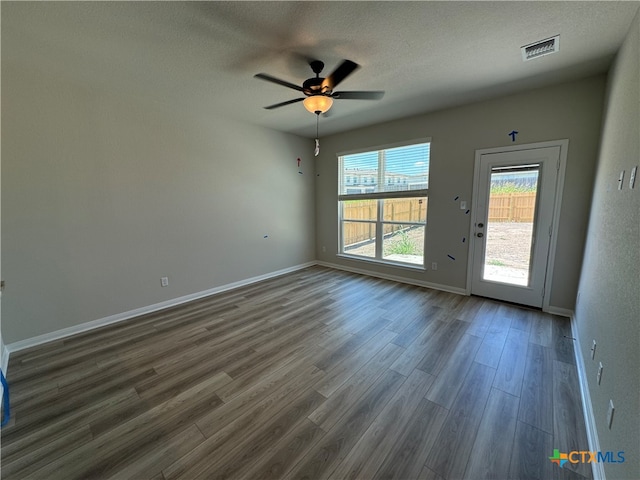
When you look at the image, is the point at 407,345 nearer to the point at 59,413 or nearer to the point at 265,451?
the point at 265,451

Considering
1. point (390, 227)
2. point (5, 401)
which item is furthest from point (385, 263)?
point (5, 401)

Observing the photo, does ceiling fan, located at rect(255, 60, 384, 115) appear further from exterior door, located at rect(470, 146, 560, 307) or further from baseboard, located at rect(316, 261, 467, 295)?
baseboard, located at rect(316, 261, 467, 295)

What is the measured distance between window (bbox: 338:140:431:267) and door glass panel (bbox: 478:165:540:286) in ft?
3.12

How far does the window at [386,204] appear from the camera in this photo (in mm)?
4180

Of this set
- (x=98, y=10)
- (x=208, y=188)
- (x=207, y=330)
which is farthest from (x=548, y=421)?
(x=208, y=188)

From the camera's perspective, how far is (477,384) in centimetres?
197

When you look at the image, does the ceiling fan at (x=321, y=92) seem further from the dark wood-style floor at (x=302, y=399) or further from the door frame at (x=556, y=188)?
the dark wood-style floor at (x=302, y=399)

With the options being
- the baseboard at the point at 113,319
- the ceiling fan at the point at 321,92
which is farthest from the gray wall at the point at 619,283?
the baseboard at the point at 113,319

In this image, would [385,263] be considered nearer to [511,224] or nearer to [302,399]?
[511,224]

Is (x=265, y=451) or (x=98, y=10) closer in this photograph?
(x=265, y=451)

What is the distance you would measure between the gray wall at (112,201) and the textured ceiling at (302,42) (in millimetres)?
367

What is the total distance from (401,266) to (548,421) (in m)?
2.91

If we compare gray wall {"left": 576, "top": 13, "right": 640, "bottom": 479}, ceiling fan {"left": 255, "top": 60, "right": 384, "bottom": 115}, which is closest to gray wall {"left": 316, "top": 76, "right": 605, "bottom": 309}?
gray wall {"left": 576, "top": 13, "right": 640, "bottom": 479}

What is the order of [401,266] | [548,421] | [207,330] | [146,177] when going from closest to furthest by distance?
[548,421], [207,330], [146,177], [401,266]
